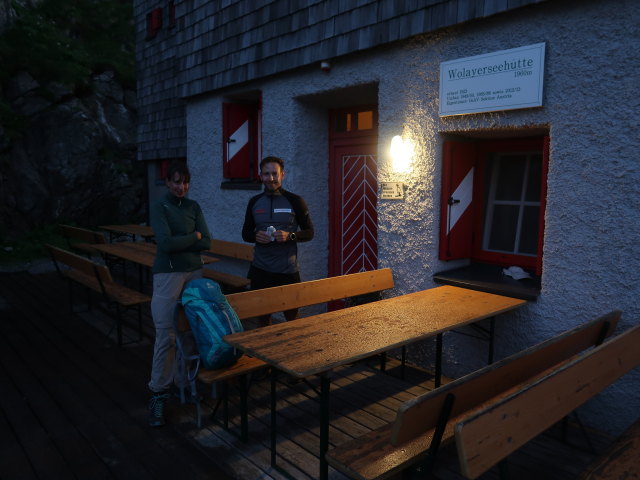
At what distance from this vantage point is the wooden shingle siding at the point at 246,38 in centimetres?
438

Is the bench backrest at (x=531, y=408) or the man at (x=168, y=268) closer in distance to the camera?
the bench backrest at (x=531, y=408)

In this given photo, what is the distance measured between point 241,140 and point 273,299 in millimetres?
3897

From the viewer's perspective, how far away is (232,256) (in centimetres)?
657

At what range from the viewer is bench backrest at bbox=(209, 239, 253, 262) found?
6.30 m

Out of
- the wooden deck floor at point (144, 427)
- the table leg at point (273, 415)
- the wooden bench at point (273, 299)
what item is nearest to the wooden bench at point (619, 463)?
the wooden deck floor at point (144, 427)

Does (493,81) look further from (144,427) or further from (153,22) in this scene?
(153,22)

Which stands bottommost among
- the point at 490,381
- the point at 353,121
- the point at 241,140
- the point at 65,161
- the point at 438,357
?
the point at 438,357

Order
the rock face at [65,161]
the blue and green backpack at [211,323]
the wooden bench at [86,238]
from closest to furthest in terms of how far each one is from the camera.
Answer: the blue and green backpack at [211,323] < the wooden bench at [86,238] < the rock face at [65,161]

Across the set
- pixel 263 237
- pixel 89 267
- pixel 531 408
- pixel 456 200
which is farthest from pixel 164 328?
pixel 456 200

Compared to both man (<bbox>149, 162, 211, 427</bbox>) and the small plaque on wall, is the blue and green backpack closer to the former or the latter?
man (<bbox>149, 162, 211, 427</bbox>)

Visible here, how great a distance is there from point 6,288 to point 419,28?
707cm

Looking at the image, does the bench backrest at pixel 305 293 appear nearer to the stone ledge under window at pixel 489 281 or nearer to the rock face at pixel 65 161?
the stone ledge under window at pixel 489 281

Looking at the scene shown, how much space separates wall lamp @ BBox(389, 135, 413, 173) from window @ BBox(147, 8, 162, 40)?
18.6 feet

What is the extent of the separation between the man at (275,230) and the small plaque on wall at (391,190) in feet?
3.22
